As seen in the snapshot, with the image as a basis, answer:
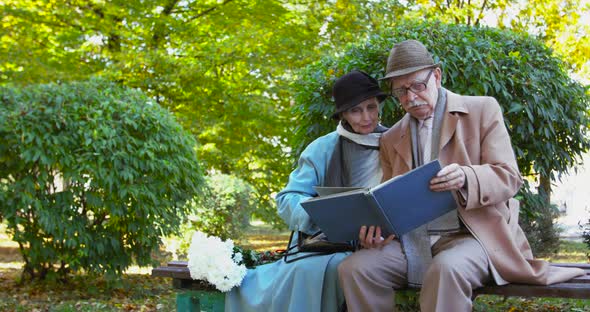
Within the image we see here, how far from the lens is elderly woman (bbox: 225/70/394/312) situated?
3.66m

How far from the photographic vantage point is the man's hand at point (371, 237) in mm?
3268

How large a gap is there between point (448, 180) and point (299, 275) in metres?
1.07

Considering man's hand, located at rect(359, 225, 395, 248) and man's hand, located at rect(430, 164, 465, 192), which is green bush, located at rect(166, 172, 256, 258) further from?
man's hand, located at rect(430, 164, 465, 192)

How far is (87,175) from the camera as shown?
6.99 meters

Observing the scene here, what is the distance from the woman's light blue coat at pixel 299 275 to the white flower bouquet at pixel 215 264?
0.13m

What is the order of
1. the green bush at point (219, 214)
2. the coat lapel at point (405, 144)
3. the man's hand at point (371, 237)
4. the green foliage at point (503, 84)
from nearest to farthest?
the man's hand at point (371, 237), the coat lapel at point (405, 144), the green foliage at point (503, 84), the green bush at point (219, 214)

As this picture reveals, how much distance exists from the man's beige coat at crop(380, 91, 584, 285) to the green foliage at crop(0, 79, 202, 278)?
408 centimetres

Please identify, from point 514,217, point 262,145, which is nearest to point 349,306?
point 514,217

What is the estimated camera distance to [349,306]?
3.37 m

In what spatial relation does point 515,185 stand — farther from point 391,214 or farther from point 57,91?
point 57,91

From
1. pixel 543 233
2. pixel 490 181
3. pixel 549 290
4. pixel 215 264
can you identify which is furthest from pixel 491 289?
pixel 543 233

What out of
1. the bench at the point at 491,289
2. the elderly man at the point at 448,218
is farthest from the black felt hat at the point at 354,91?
the bench at the point at 491,289

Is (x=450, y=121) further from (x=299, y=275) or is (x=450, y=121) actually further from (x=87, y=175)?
(x=87, y=175)

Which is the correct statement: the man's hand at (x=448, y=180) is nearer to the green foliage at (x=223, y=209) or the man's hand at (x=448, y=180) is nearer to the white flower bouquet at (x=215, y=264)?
the white flower bouquet at (x=215, y=264)
